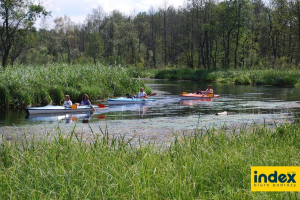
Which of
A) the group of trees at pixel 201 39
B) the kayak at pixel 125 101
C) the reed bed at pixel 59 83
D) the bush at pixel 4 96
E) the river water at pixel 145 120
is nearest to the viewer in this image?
the river water at pixel 145 120

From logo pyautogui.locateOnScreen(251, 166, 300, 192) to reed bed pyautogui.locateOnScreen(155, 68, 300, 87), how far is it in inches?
1112

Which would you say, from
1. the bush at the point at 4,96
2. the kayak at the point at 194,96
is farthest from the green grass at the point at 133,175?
the kayak at the point at 194,96

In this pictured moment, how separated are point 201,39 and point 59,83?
40.0 meters

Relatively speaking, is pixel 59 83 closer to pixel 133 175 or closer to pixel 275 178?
pixel 133 175

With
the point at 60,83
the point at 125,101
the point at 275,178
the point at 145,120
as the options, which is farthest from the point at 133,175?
the point at 60,83

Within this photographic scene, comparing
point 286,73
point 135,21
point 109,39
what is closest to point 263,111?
point 286,73

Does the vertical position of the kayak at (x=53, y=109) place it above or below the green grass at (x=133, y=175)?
above

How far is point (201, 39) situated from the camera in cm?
5509

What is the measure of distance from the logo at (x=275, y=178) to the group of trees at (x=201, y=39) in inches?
1223

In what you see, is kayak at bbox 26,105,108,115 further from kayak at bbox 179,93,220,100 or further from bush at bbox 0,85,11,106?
kayak at bbox 179,93,220,100

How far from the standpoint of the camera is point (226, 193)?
4090 mm

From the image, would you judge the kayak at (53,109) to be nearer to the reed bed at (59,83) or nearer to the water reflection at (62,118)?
the water reflection at (62,118)

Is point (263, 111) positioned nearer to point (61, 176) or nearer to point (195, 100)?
point (195, 100)

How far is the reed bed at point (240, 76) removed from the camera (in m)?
31.3
